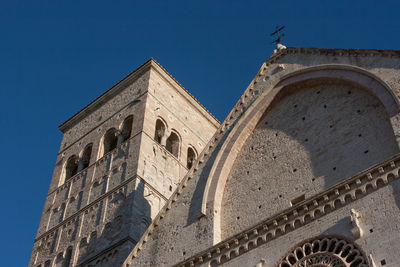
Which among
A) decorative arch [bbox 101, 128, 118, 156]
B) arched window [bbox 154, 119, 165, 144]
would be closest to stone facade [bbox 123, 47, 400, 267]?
arched window [bbox 154, 119, 165, 144]

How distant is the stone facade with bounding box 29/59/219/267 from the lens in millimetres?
19375

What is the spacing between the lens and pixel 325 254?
10680 millimetres

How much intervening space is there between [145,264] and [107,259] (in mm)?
5122

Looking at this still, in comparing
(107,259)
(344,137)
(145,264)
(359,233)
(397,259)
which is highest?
(107,259)

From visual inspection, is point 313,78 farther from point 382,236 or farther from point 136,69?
point 136,69

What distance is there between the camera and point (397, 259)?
9719mm

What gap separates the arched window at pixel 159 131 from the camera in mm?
23189

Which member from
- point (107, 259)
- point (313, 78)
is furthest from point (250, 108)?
point (107, 259)

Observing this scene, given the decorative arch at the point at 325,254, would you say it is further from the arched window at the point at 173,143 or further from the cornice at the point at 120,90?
the cornice at the point at 120,90

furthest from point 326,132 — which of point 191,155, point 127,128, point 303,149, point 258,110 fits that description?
point 191,155

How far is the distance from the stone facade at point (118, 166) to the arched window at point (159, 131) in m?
0.04

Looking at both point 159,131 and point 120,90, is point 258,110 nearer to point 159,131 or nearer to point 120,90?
point 159,131

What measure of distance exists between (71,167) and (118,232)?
258 inches

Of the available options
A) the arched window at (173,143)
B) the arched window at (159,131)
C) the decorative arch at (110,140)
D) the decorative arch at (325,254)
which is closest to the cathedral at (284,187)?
the decorative arch at (325,254)
